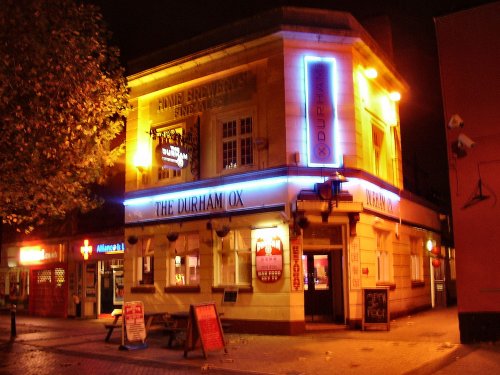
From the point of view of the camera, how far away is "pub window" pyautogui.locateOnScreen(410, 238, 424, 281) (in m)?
20.8

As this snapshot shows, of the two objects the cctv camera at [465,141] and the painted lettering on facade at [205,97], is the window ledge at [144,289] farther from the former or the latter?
the cctv camera at [465,141]

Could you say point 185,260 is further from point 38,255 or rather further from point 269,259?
point 38,255

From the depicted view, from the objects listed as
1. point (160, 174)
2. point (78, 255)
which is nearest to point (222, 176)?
point (160, 174)

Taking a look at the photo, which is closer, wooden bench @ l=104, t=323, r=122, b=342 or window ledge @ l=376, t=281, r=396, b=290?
wooden bench @ l=104, t=323, r=122, b=342

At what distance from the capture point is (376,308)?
14914 millimetres

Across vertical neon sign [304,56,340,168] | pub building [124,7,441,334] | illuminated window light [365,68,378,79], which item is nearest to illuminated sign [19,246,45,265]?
pub building [124,7,441,334]

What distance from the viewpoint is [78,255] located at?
22.0 meters

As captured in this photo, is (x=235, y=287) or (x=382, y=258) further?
(x=382, y=258)

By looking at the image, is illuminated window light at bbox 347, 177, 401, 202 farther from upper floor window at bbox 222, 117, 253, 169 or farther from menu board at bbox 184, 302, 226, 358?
menu board at bbox 184, 302, 226, 358

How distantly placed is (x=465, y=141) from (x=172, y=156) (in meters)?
8.40

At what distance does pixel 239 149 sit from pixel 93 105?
478 centimetres

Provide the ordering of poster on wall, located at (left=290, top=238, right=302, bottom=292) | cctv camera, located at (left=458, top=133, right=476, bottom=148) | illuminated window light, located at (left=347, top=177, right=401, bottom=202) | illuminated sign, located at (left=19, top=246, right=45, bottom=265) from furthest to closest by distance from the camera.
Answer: illuminated sign, located at (left=19, top=246, right=45, bottom=265) → illuminated window light, located at (left=347, top=177, right=401, bottom=202) → poster on wall, located at (left=290, top=238, right=302, bottom=292) → cctv camera, located at (left=458, top=133, right=476, bottom=148)

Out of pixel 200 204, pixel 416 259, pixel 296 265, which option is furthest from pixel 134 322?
pixel 416 259

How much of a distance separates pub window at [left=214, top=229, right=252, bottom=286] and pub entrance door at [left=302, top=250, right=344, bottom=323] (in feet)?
5.40
